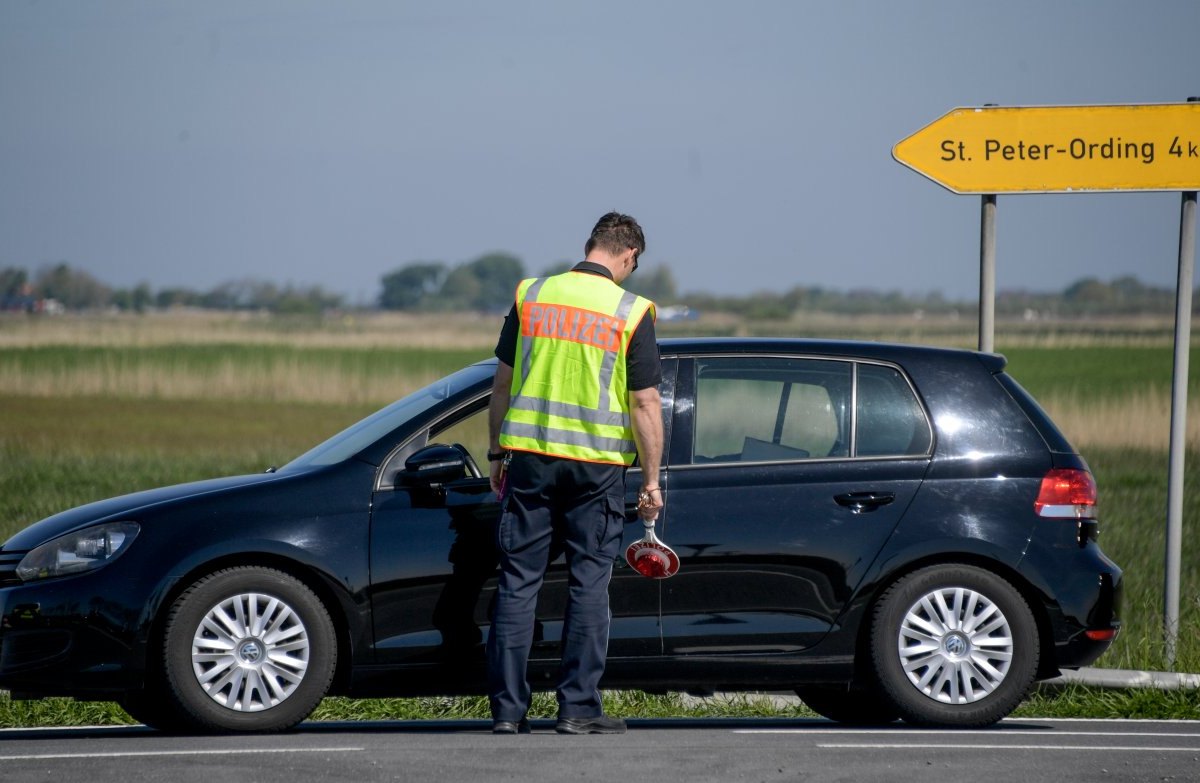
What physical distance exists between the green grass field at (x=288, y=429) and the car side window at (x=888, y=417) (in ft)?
5.39

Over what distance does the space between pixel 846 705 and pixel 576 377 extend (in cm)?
222

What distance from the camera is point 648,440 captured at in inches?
255

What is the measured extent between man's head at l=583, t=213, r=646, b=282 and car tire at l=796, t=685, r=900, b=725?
6.92 ft

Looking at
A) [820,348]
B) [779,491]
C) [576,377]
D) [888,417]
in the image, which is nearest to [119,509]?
[576,377]

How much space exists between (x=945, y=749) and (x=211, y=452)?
22076 mm

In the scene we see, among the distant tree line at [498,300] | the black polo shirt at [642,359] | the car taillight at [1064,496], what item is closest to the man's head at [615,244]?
the black polo shirt at [642,359]

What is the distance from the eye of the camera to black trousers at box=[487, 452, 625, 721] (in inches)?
257

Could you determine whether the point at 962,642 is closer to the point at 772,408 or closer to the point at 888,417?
the point at 888,417

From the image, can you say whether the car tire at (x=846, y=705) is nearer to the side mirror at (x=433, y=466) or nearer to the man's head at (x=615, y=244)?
the side mirror at (x=433, y=466)

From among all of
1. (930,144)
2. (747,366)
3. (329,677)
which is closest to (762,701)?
(747,366)

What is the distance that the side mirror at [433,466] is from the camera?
6.69 metres

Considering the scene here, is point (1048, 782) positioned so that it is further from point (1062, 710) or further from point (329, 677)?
point (329, 677)

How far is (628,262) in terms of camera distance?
22.1 ft

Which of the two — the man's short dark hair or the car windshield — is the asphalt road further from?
the man's short dark hair
